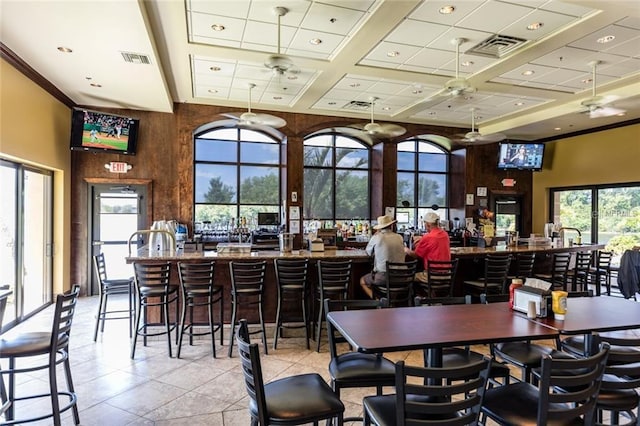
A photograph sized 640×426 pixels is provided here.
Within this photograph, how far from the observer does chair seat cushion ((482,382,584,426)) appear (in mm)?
2049

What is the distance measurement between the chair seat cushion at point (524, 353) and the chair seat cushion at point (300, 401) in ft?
4.66

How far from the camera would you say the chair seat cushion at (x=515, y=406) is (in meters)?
2.05

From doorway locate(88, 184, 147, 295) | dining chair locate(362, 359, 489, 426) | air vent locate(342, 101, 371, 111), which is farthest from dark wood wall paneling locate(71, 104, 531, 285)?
dining chair locate(362, 359, 489, 426)

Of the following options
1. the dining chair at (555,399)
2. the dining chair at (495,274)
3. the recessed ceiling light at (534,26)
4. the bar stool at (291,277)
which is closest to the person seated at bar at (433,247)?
the dining chair at (495,274)

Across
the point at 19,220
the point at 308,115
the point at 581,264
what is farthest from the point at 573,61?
the point at 19,220

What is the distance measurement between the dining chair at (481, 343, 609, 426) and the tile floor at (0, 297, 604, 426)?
125cm

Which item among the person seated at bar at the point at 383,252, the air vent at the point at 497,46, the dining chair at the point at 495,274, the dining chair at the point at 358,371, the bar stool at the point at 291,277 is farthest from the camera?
the dining chair at the point at 495,274

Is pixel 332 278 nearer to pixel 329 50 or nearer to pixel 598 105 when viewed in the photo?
pixel 329 50

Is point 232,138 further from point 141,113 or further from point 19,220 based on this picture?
point 19,220

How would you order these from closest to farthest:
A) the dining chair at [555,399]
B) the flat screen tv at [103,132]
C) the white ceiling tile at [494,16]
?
1. the dining chair at [555,399]
2. the white ceiling tile at [494,16]
3. the flat screen tv at [103,132]

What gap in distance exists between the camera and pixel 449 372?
1.75 metres

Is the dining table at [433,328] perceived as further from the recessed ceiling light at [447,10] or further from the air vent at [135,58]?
the air vent at [135,58]

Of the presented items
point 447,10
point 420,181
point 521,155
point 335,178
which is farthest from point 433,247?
point 521,155

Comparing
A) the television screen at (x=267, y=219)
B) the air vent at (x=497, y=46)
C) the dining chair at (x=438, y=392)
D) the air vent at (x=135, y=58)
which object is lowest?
the dining chair at (x=438, y=392)
